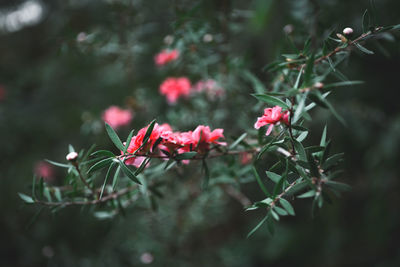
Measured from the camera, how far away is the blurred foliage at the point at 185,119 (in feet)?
3.68

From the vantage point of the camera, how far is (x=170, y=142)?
0.56 metres

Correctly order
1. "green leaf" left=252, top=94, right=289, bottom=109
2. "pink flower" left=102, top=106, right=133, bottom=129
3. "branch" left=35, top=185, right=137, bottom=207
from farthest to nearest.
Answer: "pink flower" left=102, top=106, right=133, bottom=129
"branch" left=35, top=185, right=137, bottom=207
"green leaf" left=252, top=94, right=289, bottom=109

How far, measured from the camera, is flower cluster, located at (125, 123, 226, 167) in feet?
1.74

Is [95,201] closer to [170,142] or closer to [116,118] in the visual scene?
[170,142]

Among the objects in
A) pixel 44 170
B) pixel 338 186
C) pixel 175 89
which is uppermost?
pixel 338 186

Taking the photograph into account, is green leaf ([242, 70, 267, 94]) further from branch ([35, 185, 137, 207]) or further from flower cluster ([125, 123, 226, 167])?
branch ([35, 185, 137, 207])

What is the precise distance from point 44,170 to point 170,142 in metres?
1.71

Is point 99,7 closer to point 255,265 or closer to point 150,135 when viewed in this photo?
point 150,135

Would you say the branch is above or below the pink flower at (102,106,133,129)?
above

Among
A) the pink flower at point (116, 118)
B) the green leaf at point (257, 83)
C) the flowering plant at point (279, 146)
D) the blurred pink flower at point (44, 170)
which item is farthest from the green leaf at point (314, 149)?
the blurred pink flower at point (44, 170)

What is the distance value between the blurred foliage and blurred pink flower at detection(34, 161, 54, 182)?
5 cm

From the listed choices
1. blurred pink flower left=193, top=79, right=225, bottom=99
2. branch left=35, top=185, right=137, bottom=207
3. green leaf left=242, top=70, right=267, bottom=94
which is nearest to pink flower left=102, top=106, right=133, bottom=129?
blurred pink flower left=193, top=79, right=225, bottom=99

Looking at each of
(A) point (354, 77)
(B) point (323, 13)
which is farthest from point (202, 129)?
(A) point (354, 77)

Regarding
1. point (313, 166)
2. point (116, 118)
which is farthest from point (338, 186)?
point (116, 118)
